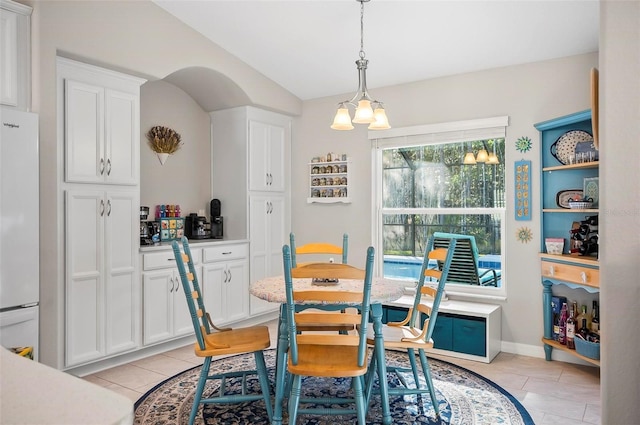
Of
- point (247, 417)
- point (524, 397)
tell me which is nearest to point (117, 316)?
point (247, 417)

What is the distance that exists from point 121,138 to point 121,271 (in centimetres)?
107

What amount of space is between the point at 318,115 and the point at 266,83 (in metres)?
0.70

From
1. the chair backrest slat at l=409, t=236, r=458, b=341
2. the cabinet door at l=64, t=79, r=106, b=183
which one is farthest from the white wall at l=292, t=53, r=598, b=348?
the cabinet door at l=64, t=79, r=106, b=183

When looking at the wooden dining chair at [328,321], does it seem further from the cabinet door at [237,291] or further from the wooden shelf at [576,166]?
the cabinet door at [237,291]

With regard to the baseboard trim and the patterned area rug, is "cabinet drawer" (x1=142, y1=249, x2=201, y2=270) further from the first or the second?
the baseboard trim

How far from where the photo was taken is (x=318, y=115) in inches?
204

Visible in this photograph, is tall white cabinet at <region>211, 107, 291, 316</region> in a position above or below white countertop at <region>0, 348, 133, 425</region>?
above

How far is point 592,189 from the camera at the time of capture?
3510mm

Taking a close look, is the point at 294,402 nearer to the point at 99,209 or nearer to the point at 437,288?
the point at 437,288

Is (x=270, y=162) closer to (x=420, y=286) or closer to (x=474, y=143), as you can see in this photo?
(x=474, y=143)

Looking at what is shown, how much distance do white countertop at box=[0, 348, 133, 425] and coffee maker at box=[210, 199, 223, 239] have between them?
4.30 meters

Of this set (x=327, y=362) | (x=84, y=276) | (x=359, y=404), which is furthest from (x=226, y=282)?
(x=359, y=404)

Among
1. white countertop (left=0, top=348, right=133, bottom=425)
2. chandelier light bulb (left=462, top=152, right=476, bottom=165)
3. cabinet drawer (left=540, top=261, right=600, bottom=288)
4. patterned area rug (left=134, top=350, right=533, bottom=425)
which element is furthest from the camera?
chandelier light bulb (left=462, top=152, right=476, bottom=165)

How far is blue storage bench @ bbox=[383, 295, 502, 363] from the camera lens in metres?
3.73
